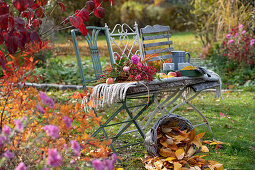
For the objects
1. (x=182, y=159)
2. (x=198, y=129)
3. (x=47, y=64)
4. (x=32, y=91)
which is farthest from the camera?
(x=47, y=64)

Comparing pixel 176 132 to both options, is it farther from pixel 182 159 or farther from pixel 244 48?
pixel 244 48

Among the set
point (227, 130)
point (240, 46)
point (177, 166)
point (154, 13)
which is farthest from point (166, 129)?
point (154, 13)

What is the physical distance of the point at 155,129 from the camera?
2.46 metres

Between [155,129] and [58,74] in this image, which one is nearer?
[155,129]

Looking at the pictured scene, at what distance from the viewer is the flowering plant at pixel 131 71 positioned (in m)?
2.57

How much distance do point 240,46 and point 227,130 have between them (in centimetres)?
354

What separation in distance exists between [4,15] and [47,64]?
5.65 meters

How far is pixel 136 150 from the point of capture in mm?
2984

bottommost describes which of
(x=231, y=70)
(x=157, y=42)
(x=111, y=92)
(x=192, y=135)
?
(x=231, y=70)

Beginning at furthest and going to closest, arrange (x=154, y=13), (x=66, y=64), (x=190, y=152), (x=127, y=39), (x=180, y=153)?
(x=154, y=13) → (x=66, y=64) → (x=127, y=39) → (x=190, y=152) → (x=180, y=153)

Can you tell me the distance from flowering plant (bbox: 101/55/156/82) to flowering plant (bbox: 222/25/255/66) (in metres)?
4.29

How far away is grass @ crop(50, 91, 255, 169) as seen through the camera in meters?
2.70

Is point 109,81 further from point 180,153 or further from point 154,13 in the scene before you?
point 154,13

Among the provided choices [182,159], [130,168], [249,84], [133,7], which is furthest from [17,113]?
[133,7]
